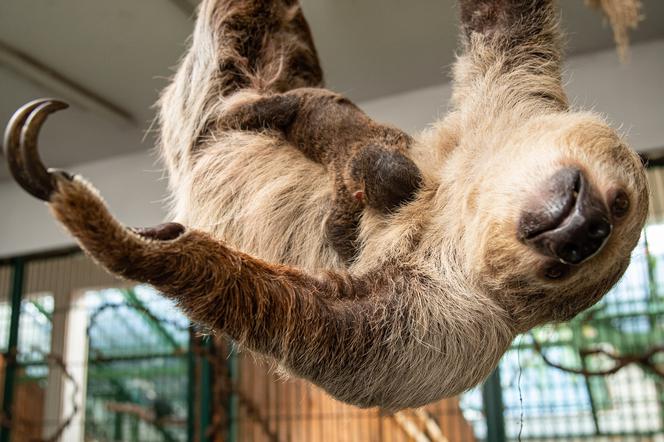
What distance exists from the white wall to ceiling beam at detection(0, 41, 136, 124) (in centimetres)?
53

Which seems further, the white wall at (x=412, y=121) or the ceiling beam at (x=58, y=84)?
the white wall at (x=412, y=121)

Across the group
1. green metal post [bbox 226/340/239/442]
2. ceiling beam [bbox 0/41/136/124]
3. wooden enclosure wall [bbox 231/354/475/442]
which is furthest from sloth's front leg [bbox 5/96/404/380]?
green metal post [bbox 226/340/239/442]

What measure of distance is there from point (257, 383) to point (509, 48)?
11.2 feet

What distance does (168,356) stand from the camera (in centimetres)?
508

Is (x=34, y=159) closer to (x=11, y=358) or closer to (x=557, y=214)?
(x=557, y=214)

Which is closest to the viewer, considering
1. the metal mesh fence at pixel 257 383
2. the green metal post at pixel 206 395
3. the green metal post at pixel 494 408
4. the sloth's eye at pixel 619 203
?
the sloth's eye at pixel 619 203

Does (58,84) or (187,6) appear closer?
(187,6)

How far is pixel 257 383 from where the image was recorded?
4859mm

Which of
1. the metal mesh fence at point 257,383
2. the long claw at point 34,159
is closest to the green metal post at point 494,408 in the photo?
the metal mesh fence at point 257,383

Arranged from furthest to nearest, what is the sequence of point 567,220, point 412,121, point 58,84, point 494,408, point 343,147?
1. point 412,121
2. point 58,84
3. point 494,408
4. point 343,147
5. point 567,220

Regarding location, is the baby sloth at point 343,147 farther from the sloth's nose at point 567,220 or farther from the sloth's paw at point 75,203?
the sloth's paw at point 75,203

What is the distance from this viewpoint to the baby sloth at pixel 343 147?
1.83m

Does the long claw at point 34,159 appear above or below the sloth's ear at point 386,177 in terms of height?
below

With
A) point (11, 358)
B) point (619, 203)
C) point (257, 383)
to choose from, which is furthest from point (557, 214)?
point (11, 358)
